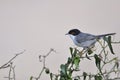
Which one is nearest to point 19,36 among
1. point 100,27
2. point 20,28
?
point 20,28

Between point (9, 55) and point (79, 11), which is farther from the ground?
point (79, 11)

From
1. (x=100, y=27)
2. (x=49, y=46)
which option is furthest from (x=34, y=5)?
(x=100, y=27)

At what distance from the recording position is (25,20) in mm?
2131

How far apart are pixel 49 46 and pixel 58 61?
0.12m

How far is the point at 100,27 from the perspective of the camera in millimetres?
2133

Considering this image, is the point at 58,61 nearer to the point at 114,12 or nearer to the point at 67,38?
the point at 67,38

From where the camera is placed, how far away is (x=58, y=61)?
212 cm

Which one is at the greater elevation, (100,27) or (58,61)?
(100,27)

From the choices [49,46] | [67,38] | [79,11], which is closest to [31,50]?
[49,46]

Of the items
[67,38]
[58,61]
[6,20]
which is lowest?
[58,61]

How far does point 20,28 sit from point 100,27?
1.76ft

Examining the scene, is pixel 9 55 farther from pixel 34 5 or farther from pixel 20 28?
pixel 34 5

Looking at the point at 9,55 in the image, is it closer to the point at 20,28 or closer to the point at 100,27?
the point at 20,28

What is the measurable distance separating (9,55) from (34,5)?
373 millimetres
